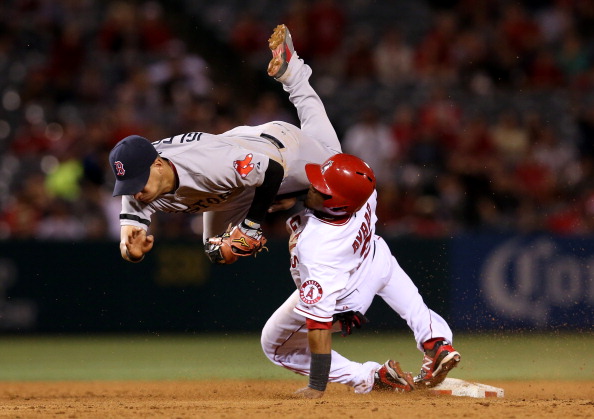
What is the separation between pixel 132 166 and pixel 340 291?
157 centimetres

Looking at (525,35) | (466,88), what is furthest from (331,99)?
(525,35)

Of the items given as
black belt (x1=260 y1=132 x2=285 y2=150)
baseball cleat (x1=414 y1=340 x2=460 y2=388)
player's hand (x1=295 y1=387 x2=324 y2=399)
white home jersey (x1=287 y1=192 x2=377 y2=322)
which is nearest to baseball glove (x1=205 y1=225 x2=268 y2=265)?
white home jersey (x1=287 y1=192 x2=377 y2=322)

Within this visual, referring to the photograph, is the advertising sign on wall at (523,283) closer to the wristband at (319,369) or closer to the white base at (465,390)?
the white base at (465,390)

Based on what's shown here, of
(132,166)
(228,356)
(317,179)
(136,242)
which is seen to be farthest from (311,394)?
(228,356)

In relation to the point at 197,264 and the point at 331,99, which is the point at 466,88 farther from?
the point at 197,264

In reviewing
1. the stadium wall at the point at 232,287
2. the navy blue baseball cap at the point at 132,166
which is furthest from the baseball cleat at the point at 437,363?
the stadium wall at the point at 232,287

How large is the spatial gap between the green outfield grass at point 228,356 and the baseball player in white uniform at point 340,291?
72.8 inches

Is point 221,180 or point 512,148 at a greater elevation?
point 512,148

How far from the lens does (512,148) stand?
41.9 ft

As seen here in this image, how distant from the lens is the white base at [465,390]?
271 inches

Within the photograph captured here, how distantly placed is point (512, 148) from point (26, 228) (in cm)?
614

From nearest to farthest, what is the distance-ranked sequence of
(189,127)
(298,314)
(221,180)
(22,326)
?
(221,180)
(298,314)
(22,326)
(189,127)

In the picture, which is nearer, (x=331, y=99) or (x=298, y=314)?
(x=298, y=314)

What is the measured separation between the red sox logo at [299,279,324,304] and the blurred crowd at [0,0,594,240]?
5522 millimetres
